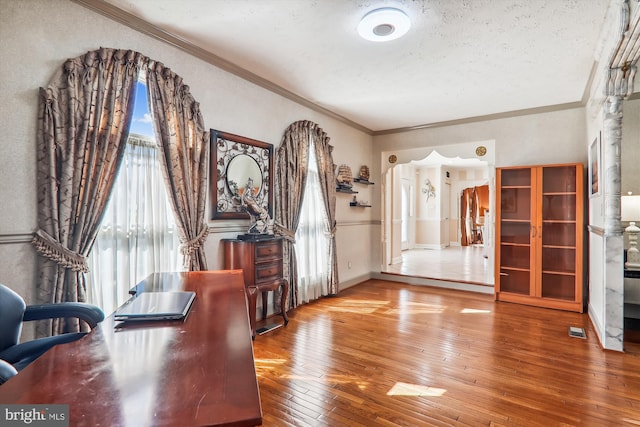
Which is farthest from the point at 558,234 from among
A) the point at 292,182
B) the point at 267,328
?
the point at 267,328

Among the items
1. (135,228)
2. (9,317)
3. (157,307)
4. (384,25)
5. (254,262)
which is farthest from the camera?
(254,262)

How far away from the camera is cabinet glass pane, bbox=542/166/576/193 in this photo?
411 cm

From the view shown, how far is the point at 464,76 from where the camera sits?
3.46m

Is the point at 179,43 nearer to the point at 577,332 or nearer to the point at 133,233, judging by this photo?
the point at 133,233

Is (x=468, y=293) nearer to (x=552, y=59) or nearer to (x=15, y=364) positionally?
(x=552, y=59)

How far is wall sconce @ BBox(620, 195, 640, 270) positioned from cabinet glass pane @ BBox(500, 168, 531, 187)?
101 centimetres

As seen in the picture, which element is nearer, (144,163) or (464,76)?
(144,163)

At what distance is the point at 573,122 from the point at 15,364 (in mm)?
5760

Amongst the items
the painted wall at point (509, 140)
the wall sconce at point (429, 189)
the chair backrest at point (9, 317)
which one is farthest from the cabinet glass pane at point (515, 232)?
the wall sconce at point (429, 189)

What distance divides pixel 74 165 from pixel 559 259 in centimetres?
520

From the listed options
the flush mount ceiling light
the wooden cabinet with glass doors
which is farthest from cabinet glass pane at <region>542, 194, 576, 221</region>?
the flush mount ceiling light

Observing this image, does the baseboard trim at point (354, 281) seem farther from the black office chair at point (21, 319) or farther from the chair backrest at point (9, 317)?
the chair backrest at point (9, 317)

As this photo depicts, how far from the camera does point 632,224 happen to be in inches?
136

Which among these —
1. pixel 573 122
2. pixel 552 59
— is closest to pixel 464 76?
pixel 552 59
